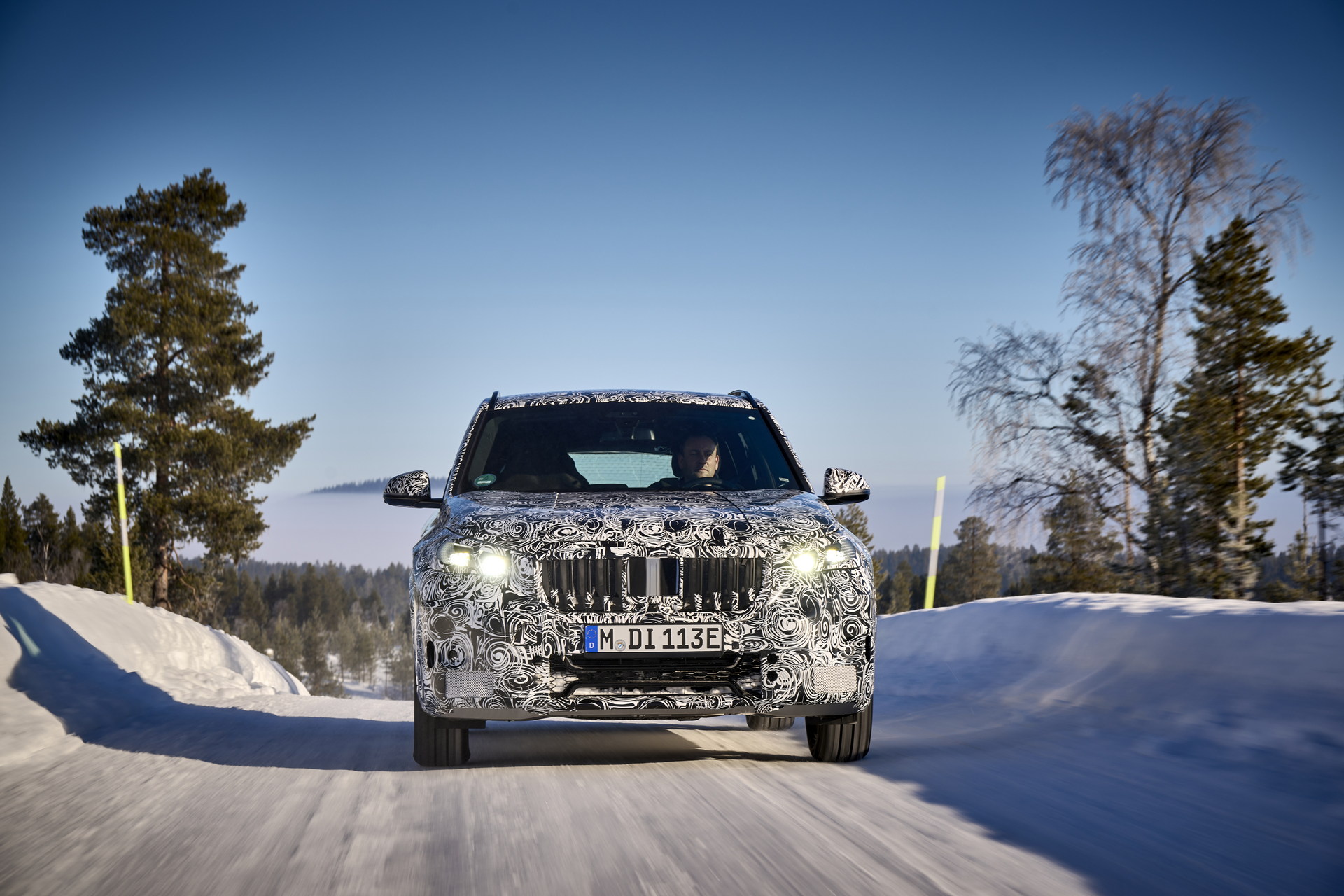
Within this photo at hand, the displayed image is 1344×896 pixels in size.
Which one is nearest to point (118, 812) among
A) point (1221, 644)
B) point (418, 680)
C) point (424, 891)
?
point (418, 680)

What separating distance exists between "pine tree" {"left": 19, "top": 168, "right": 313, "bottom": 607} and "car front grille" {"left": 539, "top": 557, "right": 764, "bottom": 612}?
33.0 m

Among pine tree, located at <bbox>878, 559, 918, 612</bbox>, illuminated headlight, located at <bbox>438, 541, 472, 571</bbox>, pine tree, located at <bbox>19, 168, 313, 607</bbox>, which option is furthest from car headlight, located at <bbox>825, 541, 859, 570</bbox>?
pine tree, located at <bbox>878, 559, 918, 612</bbox>

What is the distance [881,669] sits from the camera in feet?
36.0

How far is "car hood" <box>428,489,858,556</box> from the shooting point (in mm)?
4816

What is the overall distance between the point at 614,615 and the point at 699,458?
1.72m

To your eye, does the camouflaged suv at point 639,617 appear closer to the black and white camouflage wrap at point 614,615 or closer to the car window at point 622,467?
the black and white camouflage wrap at point 614,615

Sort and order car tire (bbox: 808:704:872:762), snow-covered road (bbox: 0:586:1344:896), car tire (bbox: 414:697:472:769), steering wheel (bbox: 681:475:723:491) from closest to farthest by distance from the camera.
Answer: snow-covered road (bbox: 0:586:1344:896), car tire (bbox: 414:697:472:769), car tire (bbox: 808:704:872:762), steering wheel (bbox: 681:475:723:491)

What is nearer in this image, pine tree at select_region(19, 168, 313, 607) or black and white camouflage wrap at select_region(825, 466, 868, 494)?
black and white camouflage wrap at select_region(825, 466, 868, 494)

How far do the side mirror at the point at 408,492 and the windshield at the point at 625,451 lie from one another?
0.25 metres

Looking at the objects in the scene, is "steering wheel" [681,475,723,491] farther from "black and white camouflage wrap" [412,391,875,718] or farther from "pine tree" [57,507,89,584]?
"pine tree" [57,507,89,584]

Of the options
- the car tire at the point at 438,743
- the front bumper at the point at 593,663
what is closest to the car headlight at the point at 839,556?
the front bumper at the point at 593,663

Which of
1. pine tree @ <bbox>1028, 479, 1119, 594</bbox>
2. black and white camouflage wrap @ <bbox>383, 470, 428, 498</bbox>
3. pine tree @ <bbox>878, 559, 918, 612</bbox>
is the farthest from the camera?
pine tree @ <bbox>878, 559, 918, 612</bbox>

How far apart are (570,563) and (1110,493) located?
17715 millimetres

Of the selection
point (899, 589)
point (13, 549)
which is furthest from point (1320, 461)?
point (899, 589)
